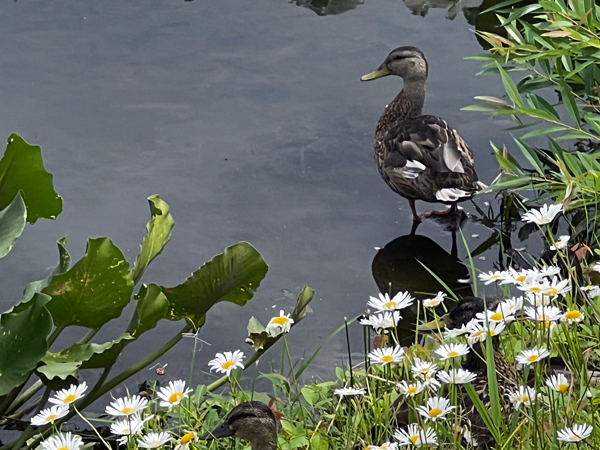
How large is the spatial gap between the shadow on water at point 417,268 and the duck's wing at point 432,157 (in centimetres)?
25

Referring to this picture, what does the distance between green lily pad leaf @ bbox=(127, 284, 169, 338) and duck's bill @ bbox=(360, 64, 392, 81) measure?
9.39ft

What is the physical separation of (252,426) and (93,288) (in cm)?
75

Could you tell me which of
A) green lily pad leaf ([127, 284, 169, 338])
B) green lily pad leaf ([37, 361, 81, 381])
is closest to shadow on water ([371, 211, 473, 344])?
green lily pad leaf ([127, 284, 169, 338])

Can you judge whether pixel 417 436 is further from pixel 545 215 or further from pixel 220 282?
pixel 220 282

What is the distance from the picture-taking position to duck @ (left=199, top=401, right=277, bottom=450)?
2184 mm

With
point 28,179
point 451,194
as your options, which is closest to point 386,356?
point 28,179

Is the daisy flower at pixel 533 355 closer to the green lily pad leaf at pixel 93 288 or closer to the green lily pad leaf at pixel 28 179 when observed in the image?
the green lily pad leaf at pixel 93 288

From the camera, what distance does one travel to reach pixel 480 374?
2.47 metres

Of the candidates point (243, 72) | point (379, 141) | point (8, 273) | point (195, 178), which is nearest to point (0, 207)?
point (8, 273)

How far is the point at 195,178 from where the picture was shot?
182 inches

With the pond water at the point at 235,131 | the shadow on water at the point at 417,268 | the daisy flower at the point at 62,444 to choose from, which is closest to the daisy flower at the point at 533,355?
the daisy flower at the point at 62,444

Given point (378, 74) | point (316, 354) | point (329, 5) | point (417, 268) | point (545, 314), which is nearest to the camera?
point (545, 314)

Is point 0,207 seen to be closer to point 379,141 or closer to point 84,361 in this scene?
point 84,361

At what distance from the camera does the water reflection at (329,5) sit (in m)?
6.44
